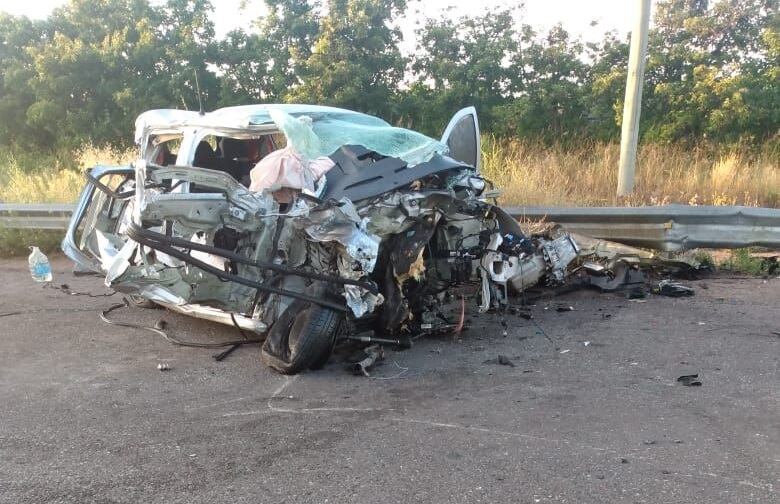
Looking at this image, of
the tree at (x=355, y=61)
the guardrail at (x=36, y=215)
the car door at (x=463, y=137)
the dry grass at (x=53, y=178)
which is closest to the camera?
the car door at (x=463, y=137)

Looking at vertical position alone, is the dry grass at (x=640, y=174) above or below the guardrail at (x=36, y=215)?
above

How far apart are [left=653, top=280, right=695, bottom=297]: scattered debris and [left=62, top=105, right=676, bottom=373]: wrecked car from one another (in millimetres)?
1386

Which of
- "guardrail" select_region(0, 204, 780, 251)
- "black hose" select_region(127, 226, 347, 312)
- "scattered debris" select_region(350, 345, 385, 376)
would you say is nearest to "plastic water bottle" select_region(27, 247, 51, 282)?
"black hose" select_region(127, 226, 347, 312)

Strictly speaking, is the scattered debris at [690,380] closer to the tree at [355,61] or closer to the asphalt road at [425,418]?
the asphalt road at [425,418]

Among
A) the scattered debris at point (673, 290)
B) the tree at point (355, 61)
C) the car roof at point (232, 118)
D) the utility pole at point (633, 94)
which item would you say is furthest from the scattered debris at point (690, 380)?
the tree at point (355, 61)

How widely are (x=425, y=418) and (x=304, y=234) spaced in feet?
5.29

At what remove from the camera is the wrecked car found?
4.42m

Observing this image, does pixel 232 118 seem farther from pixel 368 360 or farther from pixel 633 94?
pixel 633 94

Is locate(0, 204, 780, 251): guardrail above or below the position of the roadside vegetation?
below

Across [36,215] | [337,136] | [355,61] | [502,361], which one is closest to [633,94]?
[337,136]

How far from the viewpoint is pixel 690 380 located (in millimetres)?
4035

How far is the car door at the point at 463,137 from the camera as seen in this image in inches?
245

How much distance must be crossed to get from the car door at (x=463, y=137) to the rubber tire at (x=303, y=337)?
231 cm

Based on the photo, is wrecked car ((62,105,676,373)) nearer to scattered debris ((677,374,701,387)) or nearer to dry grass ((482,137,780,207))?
scattered debris ((677,374,701,387))
